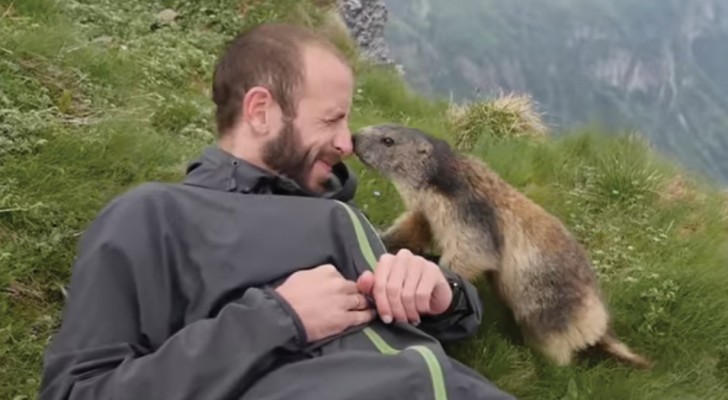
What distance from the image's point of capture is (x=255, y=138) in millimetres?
2703

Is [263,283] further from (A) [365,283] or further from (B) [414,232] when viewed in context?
(B) [414,232]

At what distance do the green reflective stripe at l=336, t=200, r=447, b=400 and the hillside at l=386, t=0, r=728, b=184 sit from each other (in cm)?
1320

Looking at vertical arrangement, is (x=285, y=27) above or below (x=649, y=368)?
above

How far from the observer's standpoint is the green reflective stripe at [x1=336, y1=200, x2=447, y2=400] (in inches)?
82.3

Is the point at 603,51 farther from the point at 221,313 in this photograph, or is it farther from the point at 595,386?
the point at 221,313

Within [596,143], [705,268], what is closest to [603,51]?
[596,143]

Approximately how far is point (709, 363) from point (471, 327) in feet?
6.37

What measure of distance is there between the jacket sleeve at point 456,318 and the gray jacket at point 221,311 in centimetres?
35

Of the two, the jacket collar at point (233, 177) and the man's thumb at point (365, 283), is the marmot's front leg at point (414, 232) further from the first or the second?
the man's thumb at point (365, 283)

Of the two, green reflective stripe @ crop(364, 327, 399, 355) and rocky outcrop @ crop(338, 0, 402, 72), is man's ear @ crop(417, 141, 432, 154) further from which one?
rocky outcrop @ crop(338, 0, 402, 72)

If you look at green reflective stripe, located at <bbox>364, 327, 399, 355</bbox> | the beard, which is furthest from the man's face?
green reflective stripe, located at <bbox>364, 327, 399, 355</bbox>

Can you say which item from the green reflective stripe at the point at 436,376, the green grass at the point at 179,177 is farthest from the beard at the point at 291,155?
the green grass at the point at 179,177

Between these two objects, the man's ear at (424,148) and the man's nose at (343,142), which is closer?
the man's nose at (343,142)

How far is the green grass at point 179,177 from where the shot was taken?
3.73m
